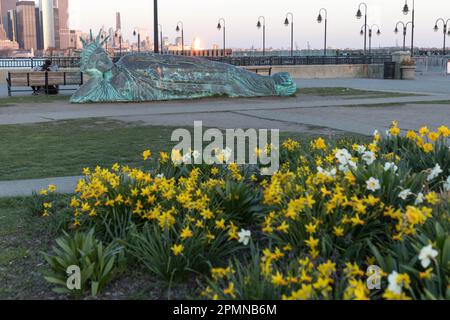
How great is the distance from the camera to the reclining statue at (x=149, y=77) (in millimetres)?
17938

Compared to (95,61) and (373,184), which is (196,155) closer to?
(373,184)

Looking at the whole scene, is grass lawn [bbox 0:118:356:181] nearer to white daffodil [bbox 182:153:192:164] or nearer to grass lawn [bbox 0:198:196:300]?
grass lawn [bbox 0:198:196:300]

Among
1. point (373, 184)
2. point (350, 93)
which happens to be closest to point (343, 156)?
point (373, 184)

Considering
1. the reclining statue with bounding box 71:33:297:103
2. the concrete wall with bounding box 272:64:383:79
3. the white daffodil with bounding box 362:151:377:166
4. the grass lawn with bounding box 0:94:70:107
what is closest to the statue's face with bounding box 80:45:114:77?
the reclining statue with bounding box 71:33:297:103

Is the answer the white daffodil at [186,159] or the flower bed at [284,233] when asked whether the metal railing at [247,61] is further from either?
the flower bed at [284,233]

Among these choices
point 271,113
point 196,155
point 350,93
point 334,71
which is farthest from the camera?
point 334,71

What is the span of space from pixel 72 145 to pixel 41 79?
1232 centimetres

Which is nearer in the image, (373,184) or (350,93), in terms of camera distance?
(373,184)

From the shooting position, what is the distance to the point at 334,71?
37.9 metres

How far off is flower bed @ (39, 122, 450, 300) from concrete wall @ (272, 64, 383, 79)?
1266 inches

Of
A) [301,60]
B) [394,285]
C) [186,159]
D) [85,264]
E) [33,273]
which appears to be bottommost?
[33,273]

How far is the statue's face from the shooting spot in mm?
17672

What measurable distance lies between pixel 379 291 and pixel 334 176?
125 centimetres

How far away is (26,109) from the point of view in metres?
17.0
